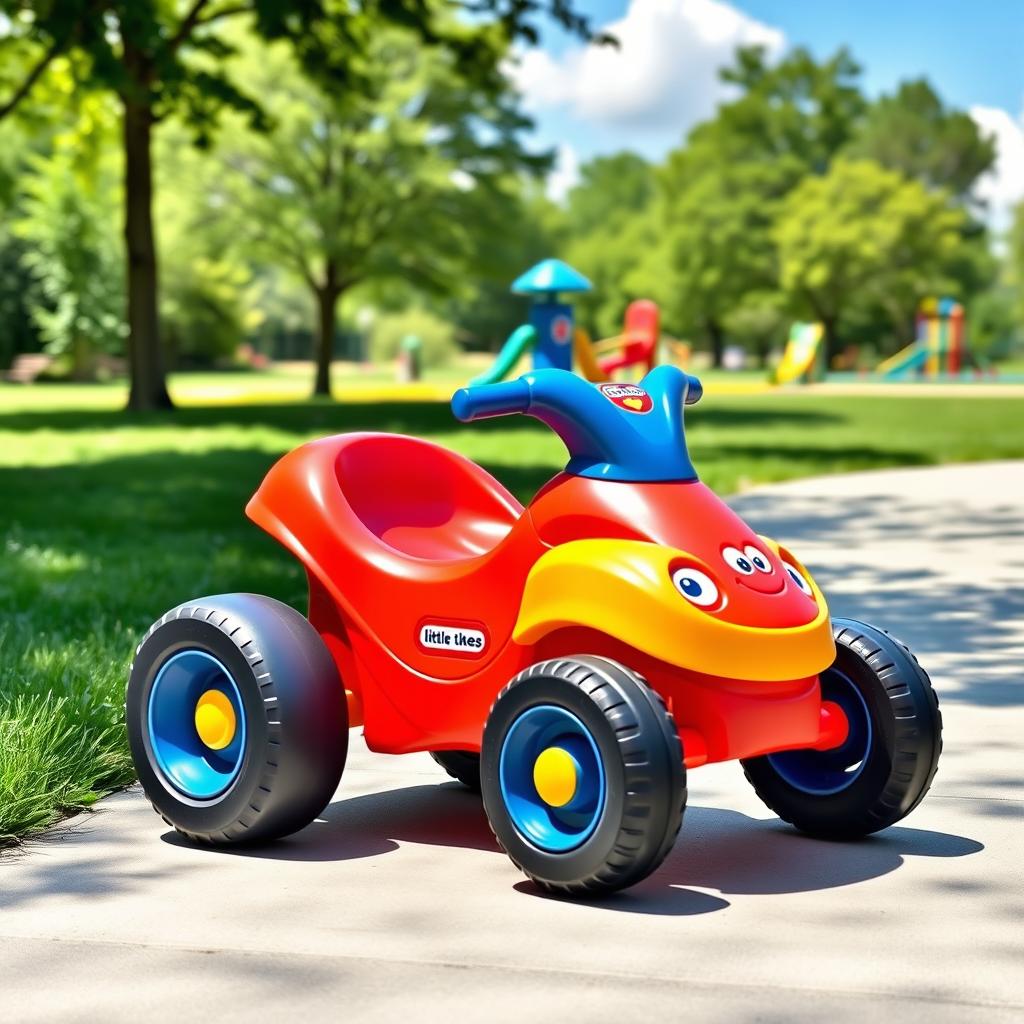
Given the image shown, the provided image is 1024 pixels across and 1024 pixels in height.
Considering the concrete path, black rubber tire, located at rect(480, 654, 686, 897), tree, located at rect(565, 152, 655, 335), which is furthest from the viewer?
tree, located at rect(565, 152, 655, 335)

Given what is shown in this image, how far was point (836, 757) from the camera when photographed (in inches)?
173

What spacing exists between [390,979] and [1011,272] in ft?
278

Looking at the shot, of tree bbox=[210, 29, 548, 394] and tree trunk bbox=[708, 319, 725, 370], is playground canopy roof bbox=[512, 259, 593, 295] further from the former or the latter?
tree trunk bbox=[708, 319, 725, 370]

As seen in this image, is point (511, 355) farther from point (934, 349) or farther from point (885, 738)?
point (934, 349)

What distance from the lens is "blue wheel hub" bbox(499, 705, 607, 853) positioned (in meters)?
3.76

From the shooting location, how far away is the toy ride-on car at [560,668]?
3.75 metres

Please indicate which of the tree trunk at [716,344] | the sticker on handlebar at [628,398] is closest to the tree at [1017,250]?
the tree trunk at [716,344]

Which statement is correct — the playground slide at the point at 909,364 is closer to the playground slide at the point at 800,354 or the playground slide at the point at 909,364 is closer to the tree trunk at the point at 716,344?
the playground slide at the point at 800,354

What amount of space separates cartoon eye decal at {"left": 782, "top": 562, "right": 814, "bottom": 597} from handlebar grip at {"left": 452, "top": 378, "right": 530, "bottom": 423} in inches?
30.8

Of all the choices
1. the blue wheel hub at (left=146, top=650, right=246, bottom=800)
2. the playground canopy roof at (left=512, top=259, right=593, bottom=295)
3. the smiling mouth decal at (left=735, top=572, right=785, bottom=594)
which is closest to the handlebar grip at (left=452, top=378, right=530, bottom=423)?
the smiling mouth decal at (left=735, top=572, right=785, bottom=594)

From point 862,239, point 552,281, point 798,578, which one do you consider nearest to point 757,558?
point 798,578

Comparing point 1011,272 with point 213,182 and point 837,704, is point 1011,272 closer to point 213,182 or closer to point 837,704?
point 213,182

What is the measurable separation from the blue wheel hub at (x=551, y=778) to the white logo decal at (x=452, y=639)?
0.43 meters

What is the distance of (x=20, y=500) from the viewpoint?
484 inches
